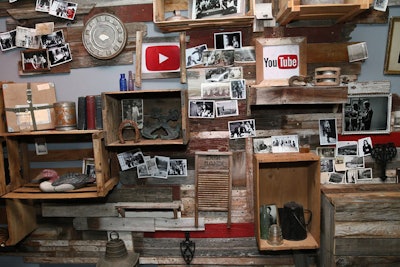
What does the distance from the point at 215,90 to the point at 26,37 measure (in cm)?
154

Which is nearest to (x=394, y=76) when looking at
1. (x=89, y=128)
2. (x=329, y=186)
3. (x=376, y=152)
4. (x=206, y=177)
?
(x=376, y=152)

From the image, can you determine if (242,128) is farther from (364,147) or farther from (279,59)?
(364,147)

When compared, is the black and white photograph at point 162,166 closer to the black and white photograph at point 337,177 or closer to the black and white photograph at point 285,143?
the black and white photograph at point 285,143

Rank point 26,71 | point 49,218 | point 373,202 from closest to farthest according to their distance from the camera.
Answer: point 373,202 → point 26,71 → point 49,218

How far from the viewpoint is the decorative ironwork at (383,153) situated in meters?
2.50

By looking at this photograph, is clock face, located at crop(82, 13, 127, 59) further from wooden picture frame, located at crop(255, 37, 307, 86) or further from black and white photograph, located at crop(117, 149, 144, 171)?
wooden picture frame, located at crop(255, 37, 307, 86)

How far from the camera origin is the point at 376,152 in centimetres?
251

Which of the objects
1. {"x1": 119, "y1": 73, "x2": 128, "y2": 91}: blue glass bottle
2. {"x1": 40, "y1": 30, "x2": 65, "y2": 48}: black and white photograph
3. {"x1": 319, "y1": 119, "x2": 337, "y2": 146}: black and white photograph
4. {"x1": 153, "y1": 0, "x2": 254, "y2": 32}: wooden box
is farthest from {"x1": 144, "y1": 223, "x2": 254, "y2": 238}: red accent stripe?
{"x1": 40, "y1": 30, "x2": 65, "y2": 48}: black and white photograph

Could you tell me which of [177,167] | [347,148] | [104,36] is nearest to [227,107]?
[177,167]

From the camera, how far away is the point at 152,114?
8.45 ft

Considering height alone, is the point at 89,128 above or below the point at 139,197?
above

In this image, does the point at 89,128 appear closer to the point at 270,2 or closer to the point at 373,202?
the point at 270,2

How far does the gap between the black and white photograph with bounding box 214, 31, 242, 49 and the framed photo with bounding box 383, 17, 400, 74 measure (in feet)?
3.57

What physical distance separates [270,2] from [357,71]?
A: 0.83 metres
